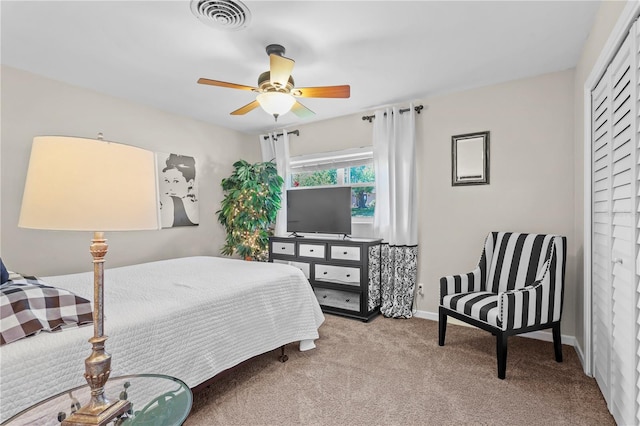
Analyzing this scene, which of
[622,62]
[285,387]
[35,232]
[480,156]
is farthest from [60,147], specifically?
[480,156]

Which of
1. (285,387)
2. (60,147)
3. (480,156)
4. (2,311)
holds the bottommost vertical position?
(285,387)

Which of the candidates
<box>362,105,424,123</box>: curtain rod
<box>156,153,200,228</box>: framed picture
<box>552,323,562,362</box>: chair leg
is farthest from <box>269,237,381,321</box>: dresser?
<box>552,323,562,362</box>: chair leg

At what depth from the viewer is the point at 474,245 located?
3398mm

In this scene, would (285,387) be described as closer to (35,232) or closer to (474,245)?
(474,245)

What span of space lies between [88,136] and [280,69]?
240cm

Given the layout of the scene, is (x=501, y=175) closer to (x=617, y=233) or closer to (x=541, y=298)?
(x=541, y=298)

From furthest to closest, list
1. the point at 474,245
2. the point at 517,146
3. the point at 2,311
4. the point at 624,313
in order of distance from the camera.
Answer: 1. the point at 474,245
2. the point at 517,146
3. the point at 624,313
4. the point at 2,311

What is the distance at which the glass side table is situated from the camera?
1036mm

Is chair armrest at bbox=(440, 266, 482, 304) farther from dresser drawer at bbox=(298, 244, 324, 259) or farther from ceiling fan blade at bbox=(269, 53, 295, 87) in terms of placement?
ceiling fan blade at bbox=(269, 53, 295, 87)

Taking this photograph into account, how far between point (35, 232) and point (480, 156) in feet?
14.2

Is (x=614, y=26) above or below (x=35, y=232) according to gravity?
above

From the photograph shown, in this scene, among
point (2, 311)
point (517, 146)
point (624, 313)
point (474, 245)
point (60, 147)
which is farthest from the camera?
point (474, 245)

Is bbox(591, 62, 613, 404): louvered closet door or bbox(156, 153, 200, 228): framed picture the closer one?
bbox(591, 62, 613, 404): louvered closet door

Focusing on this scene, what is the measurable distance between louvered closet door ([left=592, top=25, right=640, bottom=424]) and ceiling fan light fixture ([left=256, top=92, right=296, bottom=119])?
196 centimetres
